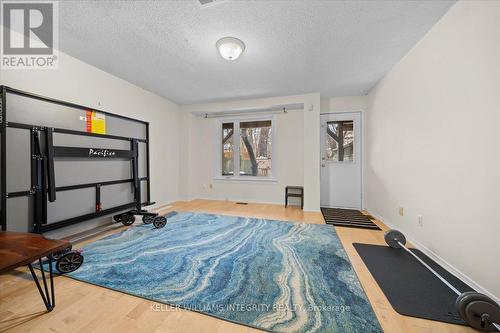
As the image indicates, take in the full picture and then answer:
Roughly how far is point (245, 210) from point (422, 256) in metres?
2.84

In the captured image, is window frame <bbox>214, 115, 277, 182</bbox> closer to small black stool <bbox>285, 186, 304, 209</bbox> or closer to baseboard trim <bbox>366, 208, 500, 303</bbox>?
small black stool <bbox>285, 186, 304, 209</bbox>

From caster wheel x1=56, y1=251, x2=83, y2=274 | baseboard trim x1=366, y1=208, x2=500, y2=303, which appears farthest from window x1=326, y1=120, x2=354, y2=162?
caster wheel x1=56, y1=251, x2=83, y2=274

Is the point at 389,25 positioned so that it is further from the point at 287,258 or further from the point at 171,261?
the point at 171,261

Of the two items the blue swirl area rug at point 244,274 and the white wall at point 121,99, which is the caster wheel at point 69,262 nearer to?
the blue swirl area rug at point 244,274

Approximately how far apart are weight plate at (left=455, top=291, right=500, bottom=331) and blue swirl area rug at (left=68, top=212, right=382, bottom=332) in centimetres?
53

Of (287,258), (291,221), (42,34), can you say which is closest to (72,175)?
(42,34)

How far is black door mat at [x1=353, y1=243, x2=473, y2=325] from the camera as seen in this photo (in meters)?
1.35

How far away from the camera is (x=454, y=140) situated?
1796 millimetres

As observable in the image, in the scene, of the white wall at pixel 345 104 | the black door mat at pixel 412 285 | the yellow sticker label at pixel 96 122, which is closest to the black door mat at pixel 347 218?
the black door mat at pixel 412 285

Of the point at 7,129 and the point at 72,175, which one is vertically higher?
the point at 7,129

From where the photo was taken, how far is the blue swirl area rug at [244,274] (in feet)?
4.33

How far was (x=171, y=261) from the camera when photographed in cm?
200

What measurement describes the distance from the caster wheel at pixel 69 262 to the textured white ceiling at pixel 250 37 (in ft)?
7.61

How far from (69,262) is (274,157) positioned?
394 cm
